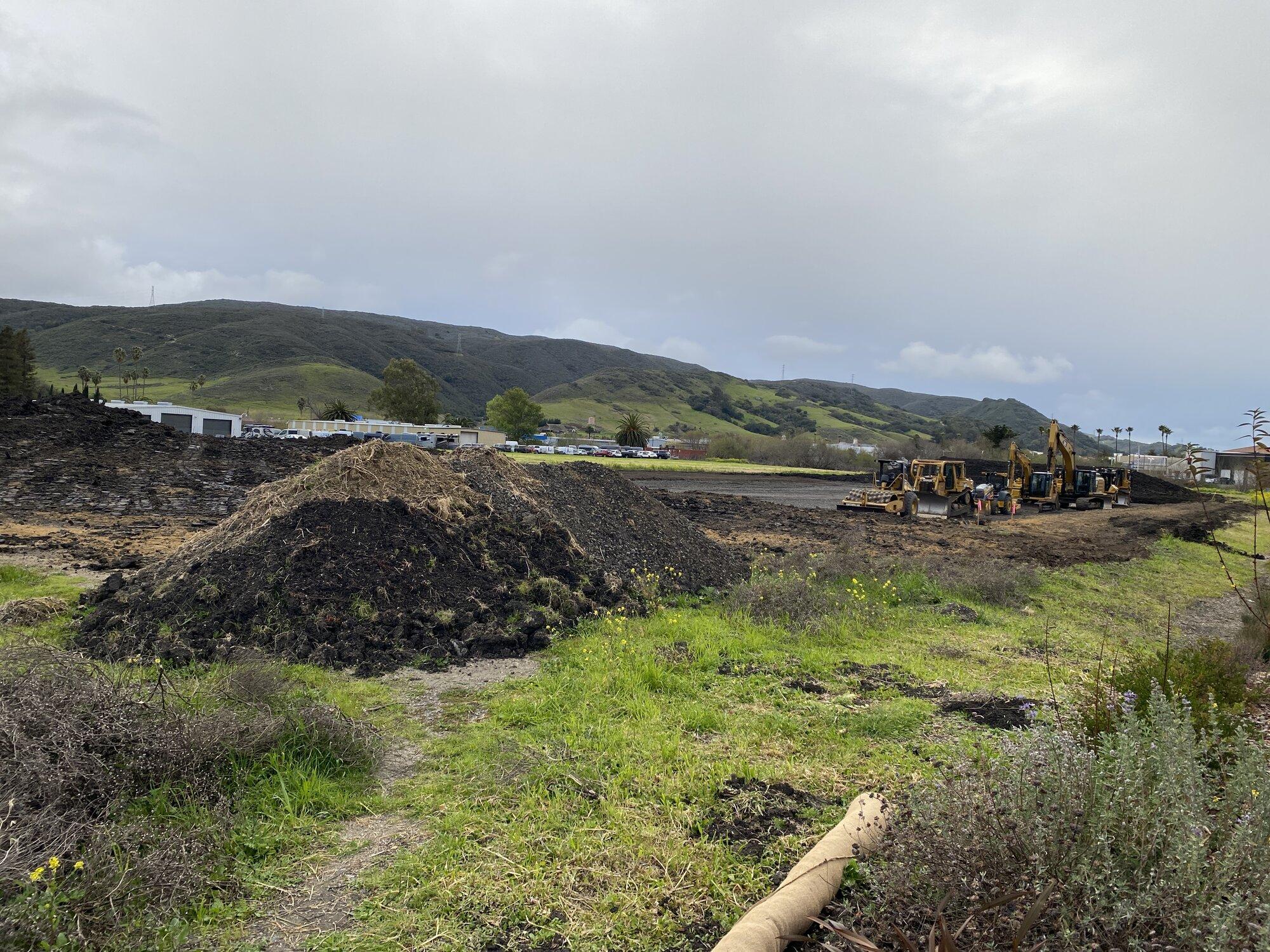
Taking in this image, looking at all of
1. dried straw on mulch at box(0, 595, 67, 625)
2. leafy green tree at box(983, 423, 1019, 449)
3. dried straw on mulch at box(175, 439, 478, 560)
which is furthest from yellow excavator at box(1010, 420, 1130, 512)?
leafy green tree at box(983, 423, 1019, 449)

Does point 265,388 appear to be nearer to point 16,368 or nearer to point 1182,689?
point 16,368

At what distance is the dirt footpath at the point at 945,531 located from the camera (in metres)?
18.3

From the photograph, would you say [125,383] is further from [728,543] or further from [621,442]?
[728,543]

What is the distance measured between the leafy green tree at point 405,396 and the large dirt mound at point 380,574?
8118cm

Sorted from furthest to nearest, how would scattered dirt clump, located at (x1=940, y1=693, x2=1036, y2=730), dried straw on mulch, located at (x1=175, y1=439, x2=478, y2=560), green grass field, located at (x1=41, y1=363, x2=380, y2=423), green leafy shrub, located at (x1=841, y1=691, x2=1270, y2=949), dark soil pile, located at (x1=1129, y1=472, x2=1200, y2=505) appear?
1. green grass field, located at (x1=41, y1=363, x2=380, y2=423)
2. dark soil pile, located at (x1=1129, y1=472, x2=1200, y2=505)
3. dried straw on mulch, located at (x1=175, y1=439, x2=478, y2=560)
4. scattered dirt clump, located at (x1=940, y1=693, x2=1036, y2=730)
5. green leafy shrub, located at (x1=841, y1=691, x2=1270, y2=949)

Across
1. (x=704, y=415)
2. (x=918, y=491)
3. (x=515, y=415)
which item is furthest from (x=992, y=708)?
(x=704, y=415)

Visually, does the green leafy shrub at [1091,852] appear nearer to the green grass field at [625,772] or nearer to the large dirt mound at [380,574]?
the green grass field at [625,772]

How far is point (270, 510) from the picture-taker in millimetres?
8898

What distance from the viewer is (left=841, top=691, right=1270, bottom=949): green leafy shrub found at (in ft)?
7.26

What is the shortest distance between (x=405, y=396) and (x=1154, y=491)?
76.4 m

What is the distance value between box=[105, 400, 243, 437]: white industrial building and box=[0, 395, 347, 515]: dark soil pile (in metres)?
15.0

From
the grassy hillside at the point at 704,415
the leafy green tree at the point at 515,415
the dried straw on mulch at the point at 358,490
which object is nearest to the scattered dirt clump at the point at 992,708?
the dried straw on mulch at the point at 358,490

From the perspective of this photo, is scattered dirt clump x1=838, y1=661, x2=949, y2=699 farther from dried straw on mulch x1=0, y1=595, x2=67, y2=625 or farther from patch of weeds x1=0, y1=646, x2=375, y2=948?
dried straw on mulch x1=0, y1=595, x2=67, y2=625

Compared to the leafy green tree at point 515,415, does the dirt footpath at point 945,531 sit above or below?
below
